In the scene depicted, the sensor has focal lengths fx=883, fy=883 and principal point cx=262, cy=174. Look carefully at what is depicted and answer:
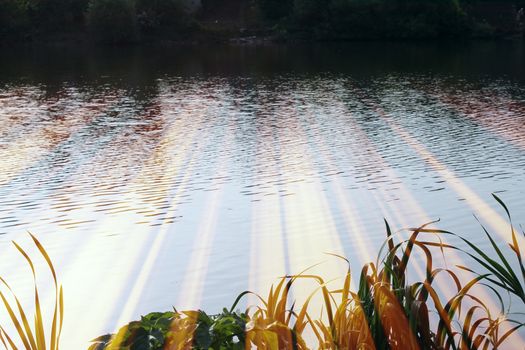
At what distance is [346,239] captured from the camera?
14.6 meters

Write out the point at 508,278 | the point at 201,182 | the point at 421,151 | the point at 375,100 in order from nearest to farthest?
1. the point at 508,278
2. the point at 201,182
3. the point at 421,151
4. the point at 375,100

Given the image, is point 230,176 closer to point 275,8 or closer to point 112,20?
point 112,20

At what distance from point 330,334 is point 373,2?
6859 centimetres

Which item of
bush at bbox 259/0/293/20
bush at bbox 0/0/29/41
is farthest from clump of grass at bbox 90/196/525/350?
bush at bbox 0/0/29/41

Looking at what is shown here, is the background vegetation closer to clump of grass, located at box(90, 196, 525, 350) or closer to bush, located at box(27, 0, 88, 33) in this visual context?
bush, located at box(27, 0, 88, 33)

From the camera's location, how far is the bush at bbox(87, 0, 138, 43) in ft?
234

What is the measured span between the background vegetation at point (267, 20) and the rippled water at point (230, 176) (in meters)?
31.1

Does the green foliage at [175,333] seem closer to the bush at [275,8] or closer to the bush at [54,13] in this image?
the bush at [275,8]

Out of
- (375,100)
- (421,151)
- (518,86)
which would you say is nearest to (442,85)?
(518,86)

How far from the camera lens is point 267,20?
253 feet

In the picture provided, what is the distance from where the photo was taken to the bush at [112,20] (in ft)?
234

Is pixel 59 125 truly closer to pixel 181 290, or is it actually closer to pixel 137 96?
pixel 137 96

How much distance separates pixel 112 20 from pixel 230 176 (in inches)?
2136

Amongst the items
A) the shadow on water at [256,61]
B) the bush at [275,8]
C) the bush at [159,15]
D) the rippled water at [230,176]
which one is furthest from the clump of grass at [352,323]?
the bush at [275,8]
